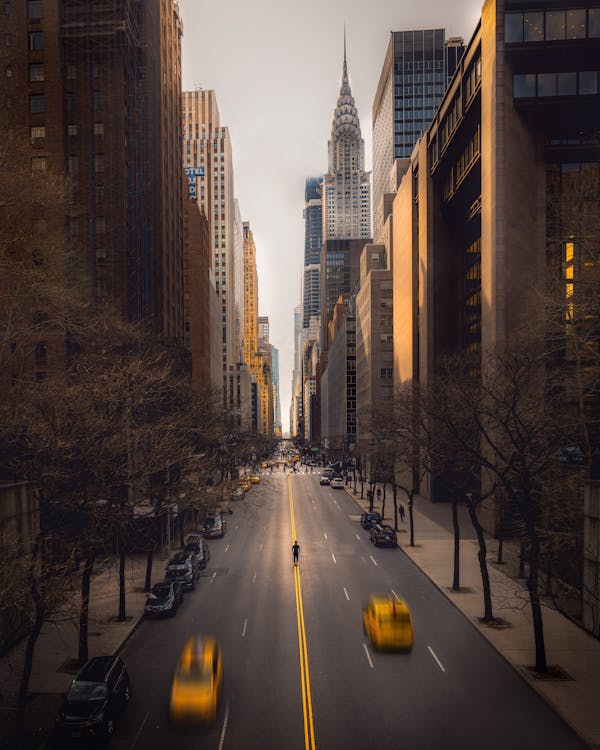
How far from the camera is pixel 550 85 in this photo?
38.2 metres

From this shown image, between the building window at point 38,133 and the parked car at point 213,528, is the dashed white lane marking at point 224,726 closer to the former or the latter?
the parked car at point 213,528

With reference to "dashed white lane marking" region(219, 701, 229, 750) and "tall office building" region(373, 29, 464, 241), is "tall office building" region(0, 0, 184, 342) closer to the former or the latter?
"dashed white lane marking" region(219, 701, 229, 750)

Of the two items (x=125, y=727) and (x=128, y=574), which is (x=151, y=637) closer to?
(x=125, y=727)

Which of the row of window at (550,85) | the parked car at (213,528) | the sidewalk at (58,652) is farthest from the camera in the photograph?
the parked car at (213,528)

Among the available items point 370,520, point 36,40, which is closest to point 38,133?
point 36,40

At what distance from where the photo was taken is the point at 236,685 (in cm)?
1590

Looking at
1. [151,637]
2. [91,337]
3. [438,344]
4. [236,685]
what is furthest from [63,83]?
[236,685]

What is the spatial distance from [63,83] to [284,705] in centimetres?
5645

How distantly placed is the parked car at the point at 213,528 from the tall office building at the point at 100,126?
1817 cm

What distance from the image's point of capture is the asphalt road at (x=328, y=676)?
1312 centimetres

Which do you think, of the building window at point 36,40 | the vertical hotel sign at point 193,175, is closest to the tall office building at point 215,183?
the vertical hotel sign at point 193,175

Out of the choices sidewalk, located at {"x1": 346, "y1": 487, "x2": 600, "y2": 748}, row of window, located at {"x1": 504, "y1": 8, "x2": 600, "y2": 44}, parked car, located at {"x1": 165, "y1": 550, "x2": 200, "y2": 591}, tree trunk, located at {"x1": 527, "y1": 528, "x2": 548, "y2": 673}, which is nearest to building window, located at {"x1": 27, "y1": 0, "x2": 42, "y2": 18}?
row of window, located at {"x1": 504, "y1": 8, "x2": 600, "y2": 44}

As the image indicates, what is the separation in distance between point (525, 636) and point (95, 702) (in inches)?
592

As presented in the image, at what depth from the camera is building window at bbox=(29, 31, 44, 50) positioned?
49.0 meters
